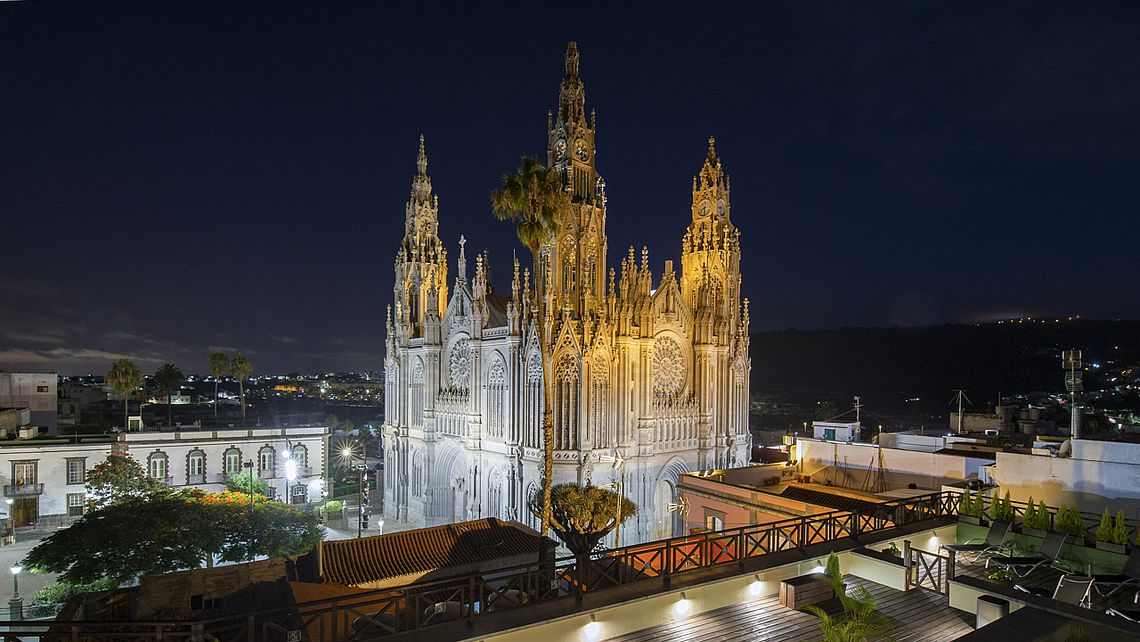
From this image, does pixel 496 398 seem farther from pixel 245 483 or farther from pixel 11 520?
pixel 11 520

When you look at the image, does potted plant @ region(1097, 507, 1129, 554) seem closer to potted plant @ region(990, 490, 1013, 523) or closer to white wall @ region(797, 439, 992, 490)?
potted plant @ region(990, 490, 1013, 523)

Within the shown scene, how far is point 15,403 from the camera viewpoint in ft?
203

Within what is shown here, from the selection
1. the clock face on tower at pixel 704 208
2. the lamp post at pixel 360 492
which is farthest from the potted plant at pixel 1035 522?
the lamp post at pixel 360 492

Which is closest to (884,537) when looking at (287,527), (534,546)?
(534,546)

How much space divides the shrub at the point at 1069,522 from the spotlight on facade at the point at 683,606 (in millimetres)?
9195

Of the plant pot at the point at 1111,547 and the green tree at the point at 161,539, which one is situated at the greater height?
the plant pot at the point at 1111,547

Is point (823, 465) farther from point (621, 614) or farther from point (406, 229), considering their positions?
point (406, 229)

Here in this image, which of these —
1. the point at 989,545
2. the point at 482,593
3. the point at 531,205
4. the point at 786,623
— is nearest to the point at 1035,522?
the point at 989,545

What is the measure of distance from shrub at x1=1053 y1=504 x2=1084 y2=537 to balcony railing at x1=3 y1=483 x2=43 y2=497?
50.5 m

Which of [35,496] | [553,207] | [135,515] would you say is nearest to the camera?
[553,207]

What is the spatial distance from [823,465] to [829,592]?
17.0 m

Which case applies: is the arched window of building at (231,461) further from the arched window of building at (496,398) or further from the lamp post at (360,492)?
the arched window of building at (496,398)

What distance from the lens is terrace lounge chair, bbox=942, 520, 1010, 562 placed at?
47.1ft

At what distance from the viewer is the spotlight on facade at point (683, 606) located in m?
11.1
